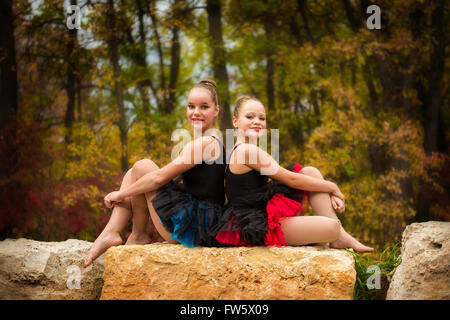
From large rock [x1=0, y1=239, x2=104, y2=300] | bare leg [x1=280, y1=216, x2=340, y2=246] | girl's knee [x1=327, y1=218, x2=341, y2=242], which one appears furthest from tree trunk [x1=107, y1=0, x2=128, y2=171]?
girl's knee [x1=327, y1=218, x2=341, y2=242]

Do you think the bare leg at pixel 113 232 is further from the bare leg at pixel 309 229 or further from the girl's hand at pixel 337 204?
the girl's hand at pixel 337 204

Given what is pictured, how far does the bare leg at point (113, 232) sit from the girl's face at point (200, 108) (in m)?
0.78

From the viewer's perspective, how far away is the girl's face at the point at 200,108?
371 centimetres

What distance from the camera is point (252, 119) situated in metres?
3.58

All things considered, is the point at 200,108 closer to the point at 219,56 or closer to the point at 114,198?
the point at 114,198

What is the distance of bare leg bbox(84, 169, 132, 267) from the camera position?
3648 millimetres

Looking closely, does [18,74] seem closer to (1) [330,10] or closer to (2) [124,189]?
(2) [124,189]

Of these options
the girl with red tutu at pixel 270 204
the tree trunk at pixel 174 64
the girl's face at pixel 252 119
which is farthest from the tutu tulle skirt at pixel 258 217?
the tree trunk at pixel 174 64

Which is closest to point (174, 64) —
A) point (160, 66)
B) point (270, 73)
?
point (160, 66)

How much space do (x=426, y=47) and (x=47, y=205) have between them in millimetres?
7740

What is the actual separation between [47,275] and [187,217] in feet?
4.91

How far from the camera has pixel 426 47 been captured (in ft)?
26.3
